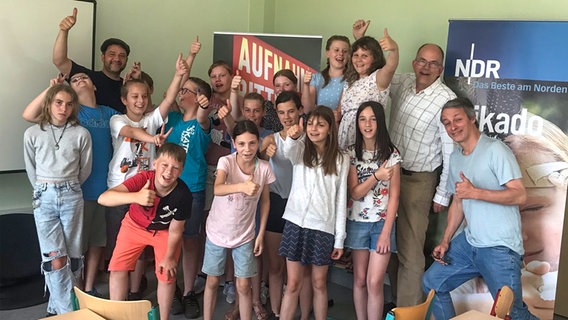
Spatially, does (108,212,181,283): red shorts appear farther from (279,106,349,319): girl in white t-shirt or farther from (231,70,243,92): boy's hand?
(231,70,243,92): boy's hand

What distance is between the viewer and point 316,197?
9.68 ft

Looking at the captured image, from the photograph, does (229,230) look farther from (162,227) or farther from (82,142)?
(82,142)

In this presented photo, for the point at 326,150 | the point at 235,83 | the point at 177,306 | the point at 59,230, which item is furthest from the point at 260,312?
the point at 235,83

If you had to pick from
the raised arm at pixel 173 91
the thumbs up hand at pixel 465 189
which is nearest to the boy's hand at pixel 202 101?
the raised arm at pixel 173 91

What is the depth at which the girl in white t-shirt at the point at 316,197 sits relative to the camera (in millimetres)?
2951

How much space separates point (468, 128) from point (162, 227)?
1.68 m

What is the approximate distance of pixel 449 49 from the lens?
11.4 feet

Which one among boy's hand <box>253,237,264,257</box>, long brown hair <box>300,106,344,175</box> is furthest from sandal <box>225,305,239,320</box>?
long brown hair <box>300,106,344,175</box>

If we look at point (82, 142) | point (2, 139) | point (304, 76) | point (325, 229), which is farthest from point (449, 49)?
point (2, 139)

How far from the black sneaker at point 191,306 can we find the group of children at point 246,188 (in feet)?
1.25

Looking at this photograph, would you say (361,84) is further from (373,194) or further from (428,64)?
(373,194)

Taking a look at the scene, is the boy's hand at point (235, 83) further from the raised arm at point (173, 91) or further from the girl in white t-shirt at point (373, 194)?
the girl in white t-shirt at point (373, 194)

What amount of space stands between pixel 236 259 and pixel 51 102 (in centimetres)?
135

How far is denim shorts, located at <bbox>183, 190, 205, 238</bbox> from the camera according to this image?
346 centimetres
